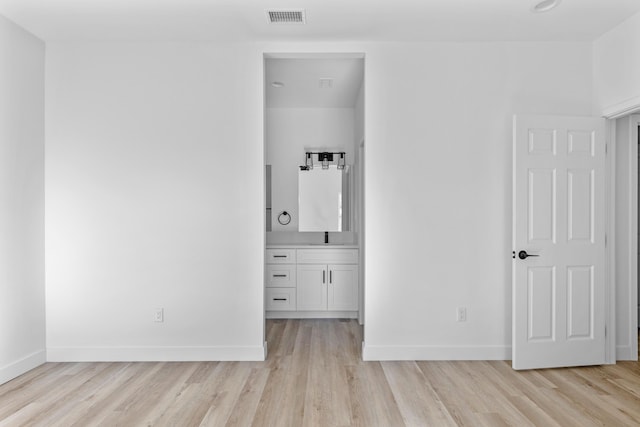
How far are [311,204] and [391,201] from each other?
2090mm

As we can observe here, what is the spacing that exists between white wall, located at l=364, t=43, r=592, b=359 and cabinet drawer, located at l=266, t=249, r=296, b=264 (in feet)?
5.24

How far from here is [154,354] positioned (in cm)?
368

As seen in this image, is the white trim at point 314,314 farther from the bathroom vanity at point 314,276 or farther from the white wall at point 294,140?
the white wall at point 294,140

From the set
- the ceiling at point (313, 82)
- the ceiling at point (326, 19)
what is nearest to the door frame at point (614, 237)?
the ceiling at point (326, 19)

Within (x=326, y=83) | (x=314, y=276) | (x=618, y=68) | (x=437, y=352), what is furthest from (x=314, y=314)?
(x=618, y=68)

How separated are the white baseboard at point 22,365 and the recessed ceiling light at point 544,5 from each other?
4.44 m

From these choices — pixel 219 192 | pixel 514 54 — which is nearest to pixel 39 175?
pixel 219 192

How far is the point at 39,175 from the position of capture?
3.60 meters

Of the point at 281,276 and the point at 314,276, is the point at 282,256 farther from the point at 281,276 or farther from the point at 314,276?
the point at 314,276

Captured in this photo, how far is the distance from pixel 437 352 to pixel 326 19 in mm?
2726

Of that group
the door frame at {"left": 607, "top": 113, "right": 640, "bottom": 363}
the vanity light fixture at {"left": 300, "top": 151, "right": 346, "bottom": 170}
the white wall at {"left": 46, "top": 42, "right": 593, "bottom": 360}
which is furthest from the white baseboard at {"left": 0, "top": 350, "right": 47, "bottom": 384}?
the door frame at {"left": 607, "top": 113, "right": 640, "bottom": 363}

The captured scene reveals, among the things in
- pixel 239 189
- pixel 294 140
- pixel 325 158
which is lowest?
pixel 239 189

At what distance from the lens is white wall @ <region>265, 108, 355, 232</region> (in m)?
5.80

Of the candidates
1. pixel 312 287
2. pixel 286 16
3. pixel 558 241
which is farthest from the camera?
pixel 312 287
